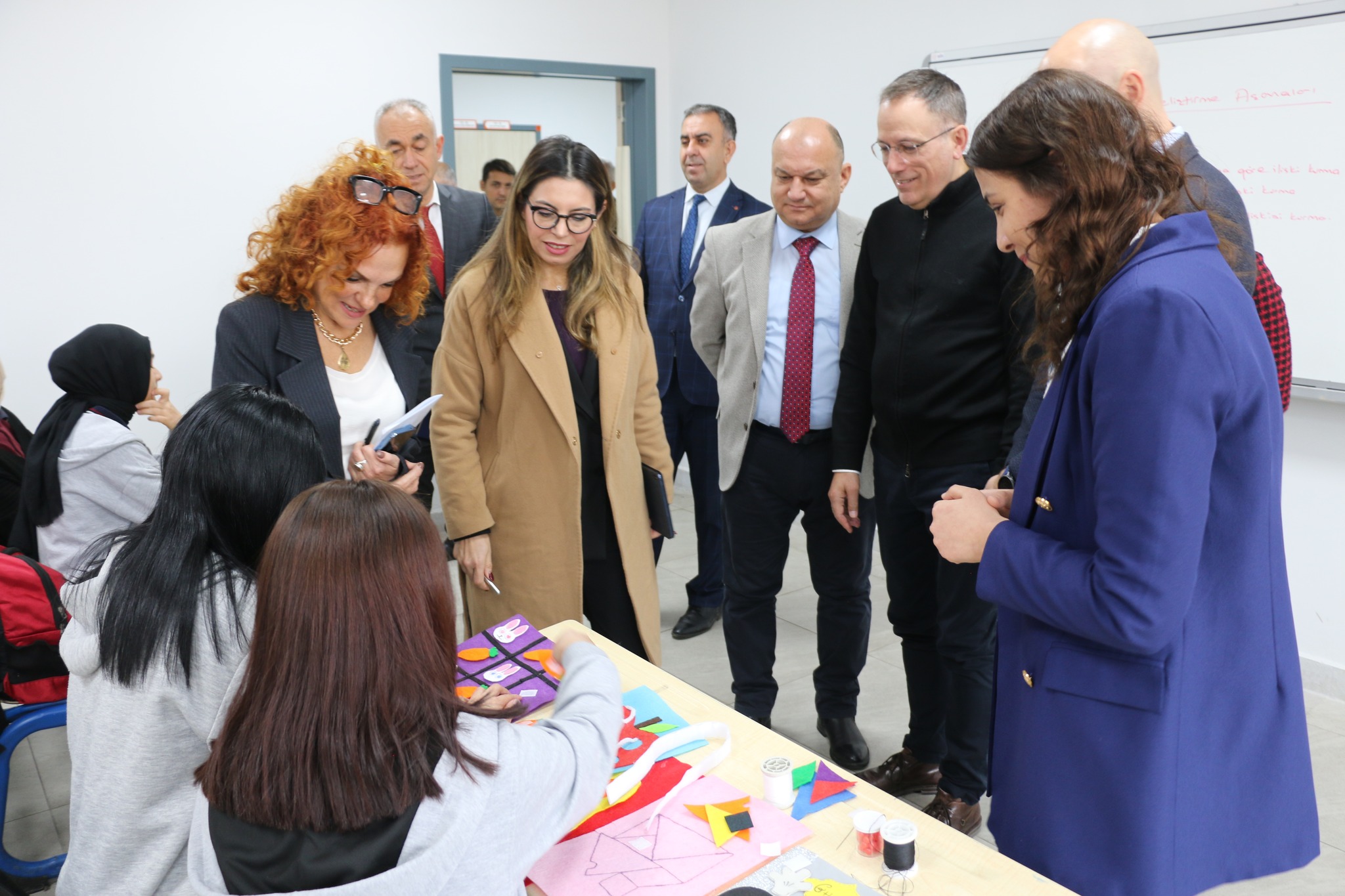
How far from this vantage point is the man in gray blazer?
3850mm

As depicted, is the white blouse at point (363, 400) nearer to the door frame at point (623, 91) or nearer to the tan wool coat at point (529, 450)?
the tan wool coat at point (529, 450)

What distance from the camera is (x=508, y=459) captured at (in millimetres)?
2363

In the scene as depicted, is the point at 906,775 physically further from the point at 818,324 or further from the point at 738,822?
the point at 738,822

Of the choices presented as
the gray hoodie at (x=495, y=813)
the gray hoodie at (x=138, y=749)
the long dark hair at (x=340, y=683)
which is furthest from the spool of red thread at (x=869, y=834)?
the gray hoodie at (x=138, y=749)

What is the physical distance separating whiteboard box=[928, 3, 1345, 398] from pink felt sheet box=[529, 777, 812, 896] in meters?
2.69

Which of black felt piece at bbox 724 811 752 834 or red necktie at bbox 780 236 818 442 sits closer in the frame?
black felt piece at bbox 724 811 752 834

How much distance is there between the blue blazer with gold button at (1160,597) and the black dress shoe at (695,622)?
2.49m

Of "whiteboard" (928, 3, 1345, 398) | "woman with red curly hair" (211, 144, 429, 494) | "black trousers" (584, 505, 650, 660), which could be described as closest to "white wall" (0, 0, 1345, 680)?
"whiteboard" (928, 3, 1345, 398)

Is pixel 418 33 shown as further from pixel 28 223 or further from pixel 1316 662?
pixel 1316 662

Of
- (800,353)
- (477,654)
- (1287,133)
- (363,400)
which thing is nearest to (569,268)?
(363,400)

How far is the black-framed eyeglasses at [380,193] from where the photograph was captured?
2150 millimetres

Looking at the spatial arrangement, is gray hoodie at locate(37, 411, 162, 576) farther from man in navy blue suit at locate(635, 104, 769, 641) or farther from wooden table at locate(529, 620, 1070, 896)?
man in navy blue suit at locate(635, 104, 769, 641)

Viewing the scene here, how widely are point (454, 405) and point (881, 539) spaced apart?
1119mm

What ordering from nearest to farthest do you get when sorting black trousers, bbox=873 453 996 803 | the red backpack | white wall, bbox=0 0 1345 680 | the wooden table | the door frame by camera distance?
the wooden table < the red backpack < black trousers, bbox=873 453 996 803 < white wall, bbox=0 0 1345 680 < the door frame
